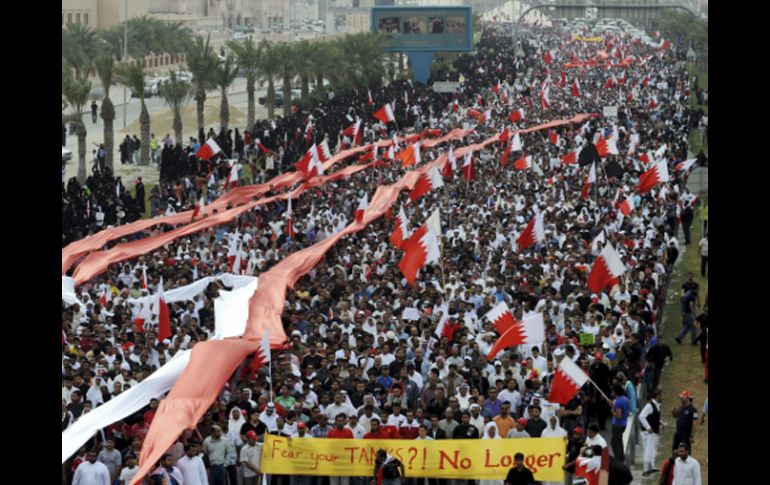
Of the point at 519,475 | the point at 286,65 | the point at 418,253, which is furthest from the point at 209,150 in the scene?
the point at 286,65

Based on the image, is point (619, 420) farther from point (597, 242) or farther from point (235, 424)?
point (597, 242)

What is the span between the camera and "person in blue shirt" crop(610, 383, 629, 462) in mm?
17219

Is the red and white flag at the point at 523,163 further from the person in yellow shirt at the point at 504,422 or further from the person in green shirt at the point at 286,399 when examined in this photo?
the person in yellow shirt at the point at 504,422

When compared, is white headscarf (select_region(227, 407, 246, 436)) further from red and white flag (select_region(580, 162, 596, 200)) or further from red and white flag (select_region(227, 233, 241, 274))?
red and white flag (select_region(580, 162, 596, 200))

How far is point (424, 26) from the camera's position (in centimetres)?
8044

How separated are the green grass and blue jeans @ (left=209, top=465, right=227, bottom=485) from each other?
4331 millimetres

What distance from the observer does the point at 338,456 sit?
1586cm

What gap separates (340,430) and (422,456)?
32.1 inches

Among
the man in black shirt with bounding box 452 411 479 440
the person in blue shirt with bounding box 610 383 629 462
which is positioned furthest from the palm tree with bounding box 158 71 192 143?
the man in black shirt with bounding box 452 411 479 440

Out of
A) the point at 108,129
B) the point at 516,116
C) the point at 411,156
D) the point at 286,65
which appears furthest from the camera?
the point at 286,65

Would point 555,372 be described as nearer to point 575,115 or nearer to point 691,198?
point 691,198
